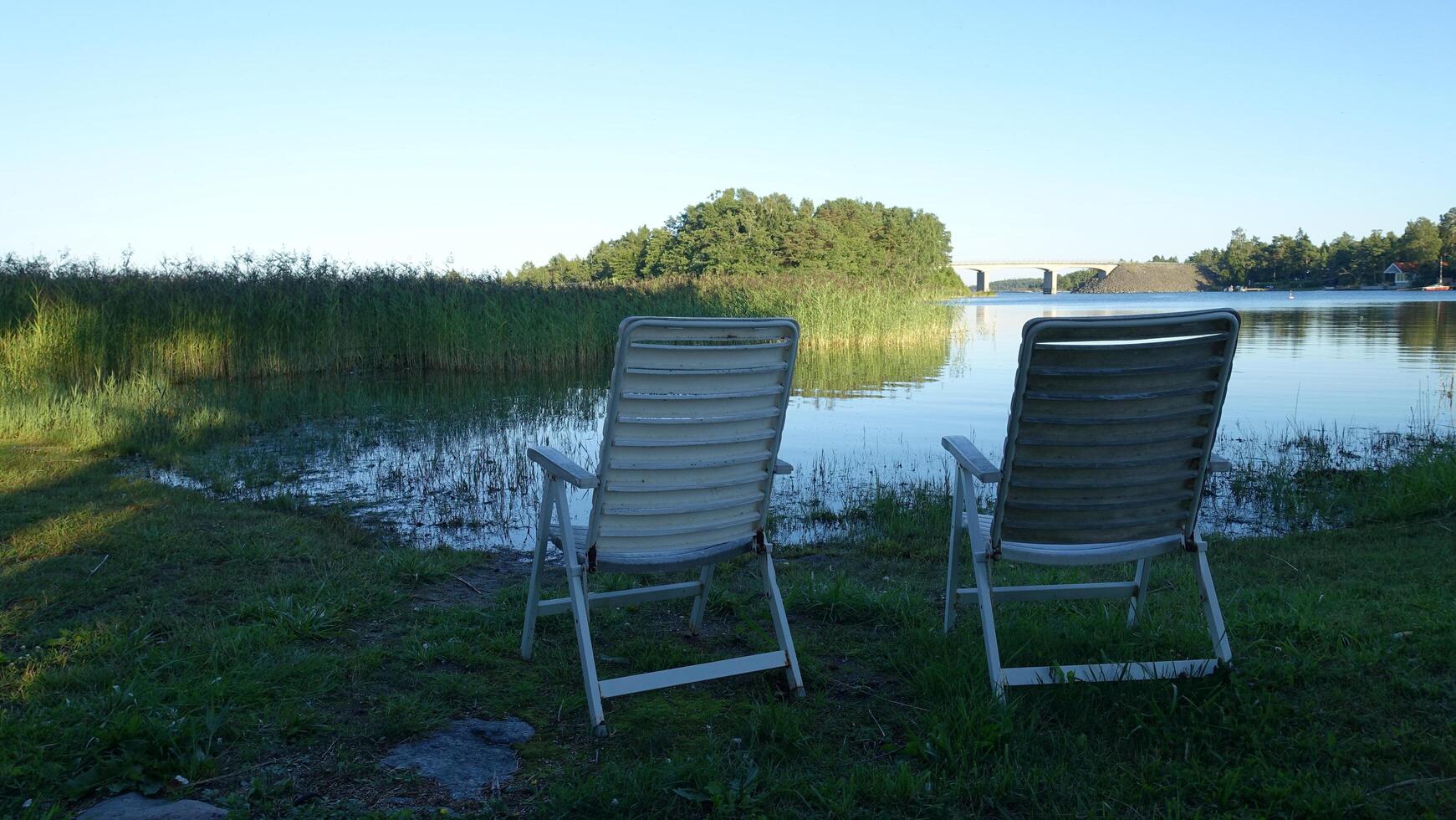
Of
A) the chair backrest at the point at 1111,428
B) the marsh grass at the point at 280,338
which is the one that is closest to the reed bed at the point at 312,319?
the marsh grass at the point at 280,338

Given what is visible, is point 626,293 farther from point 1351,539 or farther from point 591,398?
point 1351,539

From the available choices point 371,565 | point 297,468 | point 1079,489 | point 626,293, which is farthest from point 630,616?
point 626,293

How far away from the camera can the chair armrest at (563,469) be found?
302 cm

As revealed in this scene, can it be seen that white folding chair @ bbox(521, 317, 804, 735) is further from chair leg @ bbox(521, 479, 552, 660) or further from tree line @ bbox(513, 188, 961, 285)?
tree line @ bbox(513, 188, 961, 285)

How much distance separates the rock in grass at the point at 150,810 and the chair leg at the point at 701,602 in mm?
1847

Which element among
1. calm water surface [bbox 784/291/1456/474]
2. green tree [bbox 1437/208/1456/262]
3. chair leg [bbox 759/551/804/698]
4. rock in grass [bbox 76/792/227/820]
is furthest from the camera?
green tree [bbox 1437/208/1456/262]

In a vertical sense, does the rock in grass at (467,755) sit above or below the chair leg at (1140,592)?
below

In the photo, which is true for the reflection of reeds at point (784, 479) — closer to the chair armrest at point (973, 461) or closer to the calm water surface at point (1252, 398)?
the calm water surface at point (1252, 398)

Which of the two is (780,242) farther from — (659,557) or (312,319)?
(659,557)

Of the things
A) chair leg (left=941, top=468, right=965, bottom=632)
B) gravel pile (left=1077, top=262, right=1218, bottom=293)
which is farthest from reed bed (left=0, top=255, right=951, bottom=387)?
gravel pile (left=1077, top=262, right=1218, bottom=293)

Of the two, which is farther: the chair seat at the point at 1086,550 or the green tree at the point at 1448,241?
the green tree at the point at 1448,241

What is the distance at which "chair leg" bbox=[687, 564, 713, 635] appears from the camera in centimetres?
386

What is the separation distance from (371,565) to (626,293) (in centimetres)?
1811

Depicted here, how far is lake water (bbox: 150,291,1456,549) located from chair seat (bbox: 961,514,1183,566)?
10.7 feet
